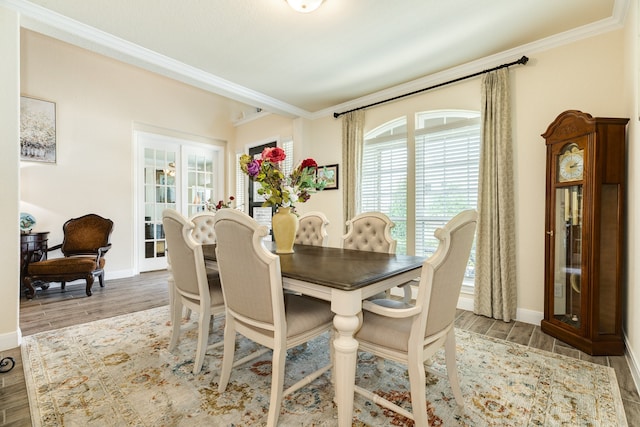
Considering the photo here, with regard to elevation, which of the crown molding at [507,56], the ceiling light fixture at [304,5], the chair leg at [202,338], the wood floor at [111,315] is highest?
the crown molding at [507,56]

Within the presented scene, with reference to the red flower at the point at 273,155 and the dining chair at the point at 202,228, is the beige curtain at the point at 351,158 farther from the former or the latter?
the red flower at the point at 273,155

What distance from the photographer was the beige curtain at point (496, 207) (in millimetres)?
2998

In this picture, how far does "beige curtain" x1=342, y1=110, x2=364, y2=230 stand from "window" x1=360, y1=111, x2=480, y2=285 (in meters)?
0.13

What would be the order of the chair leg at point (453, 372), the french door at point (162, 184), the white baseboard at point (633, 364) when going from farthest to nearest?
1. the french door at point (162, 184)
2. the white baseboard at point (633, 364)
3. the chair leg at point (453, 372)

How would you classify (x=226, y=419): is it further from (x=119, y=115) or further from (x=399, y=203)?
(x=119, y=115)

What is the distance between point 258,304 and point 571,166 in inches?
107

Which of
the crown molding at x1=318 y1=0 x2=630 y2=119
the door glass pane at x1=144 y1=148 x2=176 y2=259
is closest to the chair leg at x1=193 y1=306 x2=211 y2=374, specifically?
the crown molding at x1=318 y1=0 x2=630 y2=119

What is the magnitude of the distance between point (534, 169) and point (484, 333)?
5.31 feet

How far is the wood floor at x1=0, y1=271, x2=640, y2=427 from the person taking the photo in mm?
1719

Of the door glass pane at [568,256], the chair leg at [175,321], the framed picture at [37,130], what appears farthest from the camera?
the framed picture at [37,130]

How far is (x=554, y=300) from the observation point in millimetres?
2670

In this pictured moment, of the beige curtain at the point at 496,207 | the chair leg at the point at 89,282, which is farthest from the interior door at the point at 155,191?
the beige curtain at the point at 496,207

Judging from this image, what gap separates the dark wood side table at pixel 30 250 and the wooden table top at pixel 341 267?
274 centimetres

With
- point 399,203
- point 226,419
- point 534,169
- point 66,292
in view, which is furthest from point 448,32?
point 66,292
